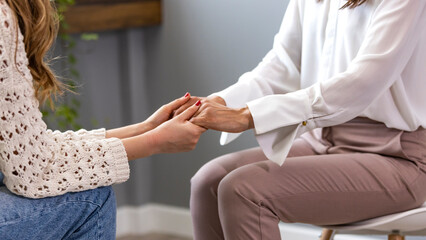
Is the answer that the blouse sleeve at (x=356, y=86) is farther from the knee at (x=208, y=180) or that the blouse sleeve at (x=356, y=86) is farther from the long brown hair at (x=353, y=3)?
the knee at (x=208, y=180)

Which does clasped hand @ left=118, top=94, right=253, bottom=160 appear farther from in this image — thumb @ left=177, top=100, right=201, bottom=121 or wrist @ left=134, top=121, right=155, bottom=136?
wrist @ left=134, top=121, right=155, bottom=136

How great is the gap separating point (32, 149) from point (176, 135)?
1.19 ft

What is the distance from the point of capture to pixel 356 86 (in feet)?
5.32

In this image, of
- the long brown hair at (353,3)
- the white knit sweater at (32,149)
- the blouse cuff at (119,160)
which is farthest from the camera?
the long brown hair at (353,3)

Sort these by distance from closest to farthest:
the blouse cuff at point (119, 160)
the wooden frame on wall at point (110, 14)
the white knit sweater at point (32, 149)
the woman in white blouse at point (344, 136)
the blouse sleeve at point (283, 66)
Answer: the white knit sweater at point (32, 149)
the blouse cuff at point (119, 160)
the woman in white blouse at point (344, 136)
the blouse sleeve at point (283, 66)
the wooden frame on wall at point (110, 14)

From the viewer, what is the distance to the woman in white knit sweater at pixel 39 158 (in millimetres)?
1371

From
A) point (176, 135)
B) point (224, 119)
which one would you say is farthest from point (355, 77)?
point (176, 135)

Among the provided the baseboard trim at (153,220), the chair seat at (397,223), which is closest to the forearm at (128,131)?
Result: the chair seat at (397,223)

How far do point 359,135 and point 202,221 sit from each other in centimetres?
46

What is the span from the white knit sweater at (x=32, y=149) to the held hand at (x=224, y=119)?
0.23 m

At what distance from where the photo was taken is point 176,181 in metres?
3.06

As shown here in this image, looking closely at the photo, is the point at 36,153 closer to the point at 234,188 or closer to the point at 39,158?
the point at 39,158

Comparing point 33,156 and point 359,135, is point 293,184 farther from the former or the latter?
point 33,156

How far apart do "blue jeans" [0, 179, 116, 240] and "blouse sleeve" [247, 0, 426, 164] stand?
1.33 ft
